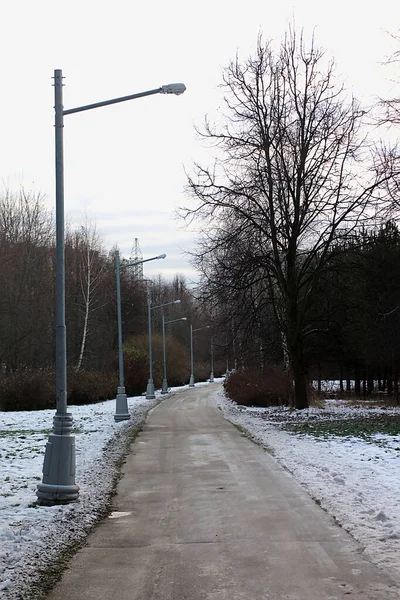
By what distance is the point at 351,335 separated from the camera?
42.6 m

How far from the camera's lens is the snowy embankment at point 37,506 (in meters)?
6.75

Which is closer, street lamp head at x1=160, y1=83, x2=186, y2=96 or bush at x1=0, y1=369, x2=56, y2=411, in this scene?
street lamp head at x1=160, y1=83, x2=186, y2=96

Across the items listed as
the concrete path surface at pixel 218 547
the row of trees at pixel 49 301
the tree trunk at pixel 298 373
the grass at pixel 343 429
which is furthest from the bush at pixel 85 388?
the concrete path surface at pixel 218 547

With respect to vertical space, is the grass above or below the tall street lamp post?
below

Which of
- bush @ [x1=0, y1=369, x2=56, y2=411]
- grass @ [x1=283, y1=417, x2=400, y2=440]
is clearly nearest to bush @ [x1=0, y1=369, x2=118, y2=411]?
bush @ [x1=0, y1=369, x2=56, y2=411]

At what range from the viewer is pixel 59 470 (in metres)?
10.1

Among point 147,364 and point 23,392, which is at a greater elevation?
point 147,364

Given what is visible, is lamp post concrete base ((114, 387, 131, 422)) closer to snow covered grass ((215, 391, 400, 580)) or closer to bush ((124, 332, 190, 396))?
snow covered grass ((215, 391, 400, 580))

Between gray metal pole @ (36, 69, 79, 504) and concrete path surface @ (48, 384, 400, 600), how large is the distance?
82 centimetres

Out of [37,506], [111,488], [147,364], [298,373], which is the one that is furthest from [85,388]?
[37,506]

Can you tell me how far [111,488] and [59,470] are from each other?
180 cm

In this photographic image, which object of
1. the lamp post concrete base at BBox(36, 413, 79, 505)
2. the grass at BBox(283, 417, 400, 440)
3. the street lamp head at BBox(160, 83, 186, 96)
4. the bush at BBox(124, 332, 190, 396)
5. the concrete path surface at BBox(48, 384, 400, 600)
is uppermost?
the street lamp head at BBox(160, 83, 186, 96)

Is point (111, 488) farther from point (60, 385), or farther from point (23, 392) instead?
point (23, 392)

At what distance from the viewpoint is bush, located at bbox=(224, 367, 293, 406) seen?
116 feet
